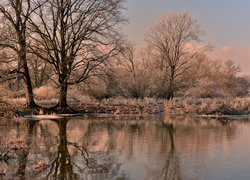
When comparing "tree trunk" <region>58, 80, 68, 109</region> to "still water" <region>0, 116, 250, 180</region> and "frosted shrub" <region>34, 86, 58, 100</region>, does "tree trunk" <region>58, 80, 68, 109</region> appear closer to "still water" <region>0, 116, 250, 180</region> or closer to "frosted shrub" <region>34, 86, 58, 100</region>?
"frosted shrub" <region>34, 86, 58, 100</region>

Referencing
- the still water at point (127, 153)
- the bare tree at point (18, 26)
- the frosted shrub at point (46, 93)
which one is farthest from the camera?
the frosted shrub at point (46, 93)

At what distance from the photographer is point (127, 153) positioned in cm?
1398

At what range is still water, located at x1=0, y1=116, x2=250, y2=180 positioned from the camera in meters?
10.9

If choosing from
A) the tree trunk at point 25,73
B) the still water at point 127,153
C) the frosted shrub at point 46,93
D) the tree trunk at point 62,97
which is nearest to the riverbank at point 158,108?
the tree trunk at point 25,73

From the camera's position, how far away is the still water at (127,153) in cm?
1094

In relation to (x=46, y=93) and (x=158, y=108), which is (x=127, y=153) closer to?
(x=158, y=108)

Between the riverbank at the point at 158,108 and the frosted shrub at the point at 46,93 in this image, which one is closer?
the riverbank at the point at 158,108

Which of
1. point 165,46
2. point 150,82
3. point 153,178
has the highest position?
point 165,46

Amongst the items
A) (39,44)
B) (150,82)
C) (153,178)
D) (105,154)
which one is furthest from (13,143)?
(150,82)

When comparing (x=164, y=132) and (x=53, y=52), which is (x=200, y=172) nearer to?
(x=164, y=132)

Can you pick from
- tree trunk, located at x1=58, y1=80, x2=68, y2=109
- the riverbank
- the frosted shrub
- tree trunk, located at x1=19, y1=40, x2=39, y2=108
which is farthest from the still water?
the frosted shrub

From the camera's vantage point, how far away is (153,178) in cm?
1038

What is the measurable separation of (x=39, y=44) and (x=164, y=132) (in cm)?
1541

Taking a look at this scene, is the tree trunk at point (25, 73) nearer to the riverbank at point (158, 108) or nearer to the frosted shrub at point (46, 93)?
the riverbank at point (158, 108)
